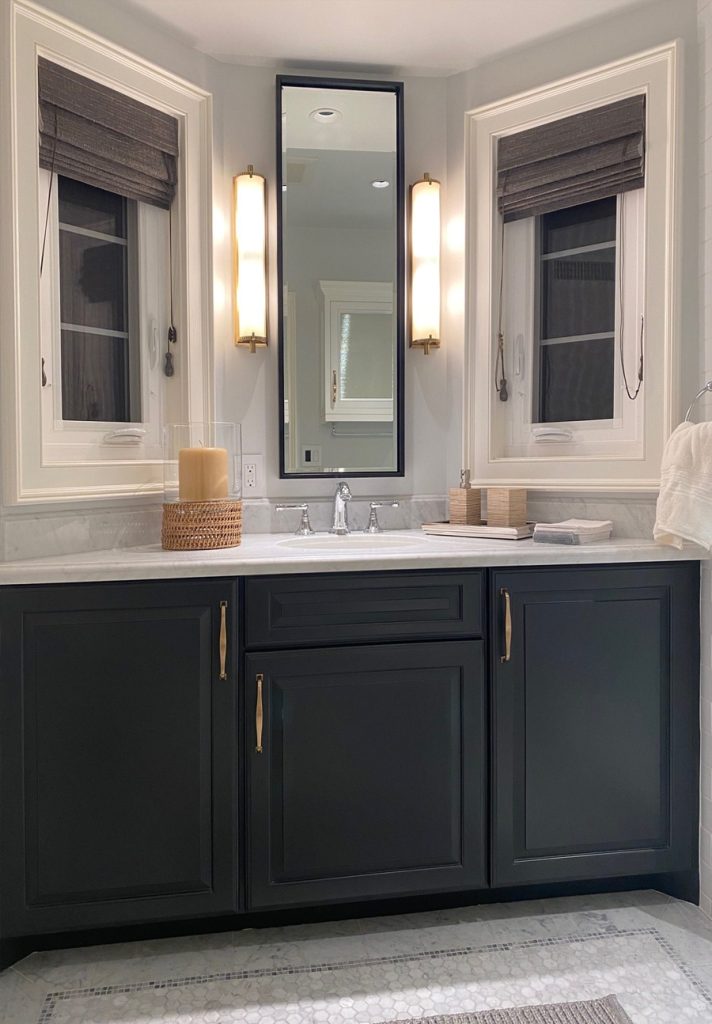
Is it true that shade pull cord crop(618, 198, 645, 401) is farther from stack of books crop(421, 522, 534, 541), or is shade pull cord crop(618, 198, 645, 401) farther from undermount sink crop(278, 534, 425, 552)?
undermount sink crop(278, 534, 425, 552)

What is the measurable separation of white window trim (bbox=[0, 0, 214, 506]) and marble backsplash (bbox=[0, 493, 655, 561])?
0.06m

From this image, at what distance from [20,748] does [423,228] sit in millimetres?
1870

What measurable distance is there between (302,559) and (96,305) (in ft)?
3.16

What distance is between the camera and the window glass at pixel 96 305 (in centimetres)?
207

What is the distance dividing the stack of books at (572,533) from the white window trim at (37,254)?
41.7 inches

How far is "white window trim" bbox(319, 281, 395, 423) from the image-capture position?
244cm

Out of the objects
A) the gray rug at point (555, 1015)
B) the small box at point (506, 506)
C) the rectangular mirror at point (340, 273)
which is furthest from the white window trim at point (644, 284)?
the gray rug at point (555, 1015)

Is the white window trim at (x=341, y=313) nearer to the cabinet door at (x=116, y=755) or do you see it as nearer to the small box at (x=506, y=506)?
the small box at (x=506, y=506)

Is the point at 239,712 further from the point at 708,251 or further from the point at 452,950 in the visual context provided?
the point at 708,251

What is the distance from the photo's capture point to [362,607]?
1.89 meters

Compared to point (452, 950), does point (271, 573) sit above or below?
above

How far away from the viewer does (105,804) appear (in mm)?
1794

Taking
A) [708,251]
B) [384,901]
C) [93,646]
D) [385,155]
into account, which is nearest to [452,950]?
[384,901]

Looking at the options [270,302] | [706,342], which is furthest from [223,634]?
[706,342]
